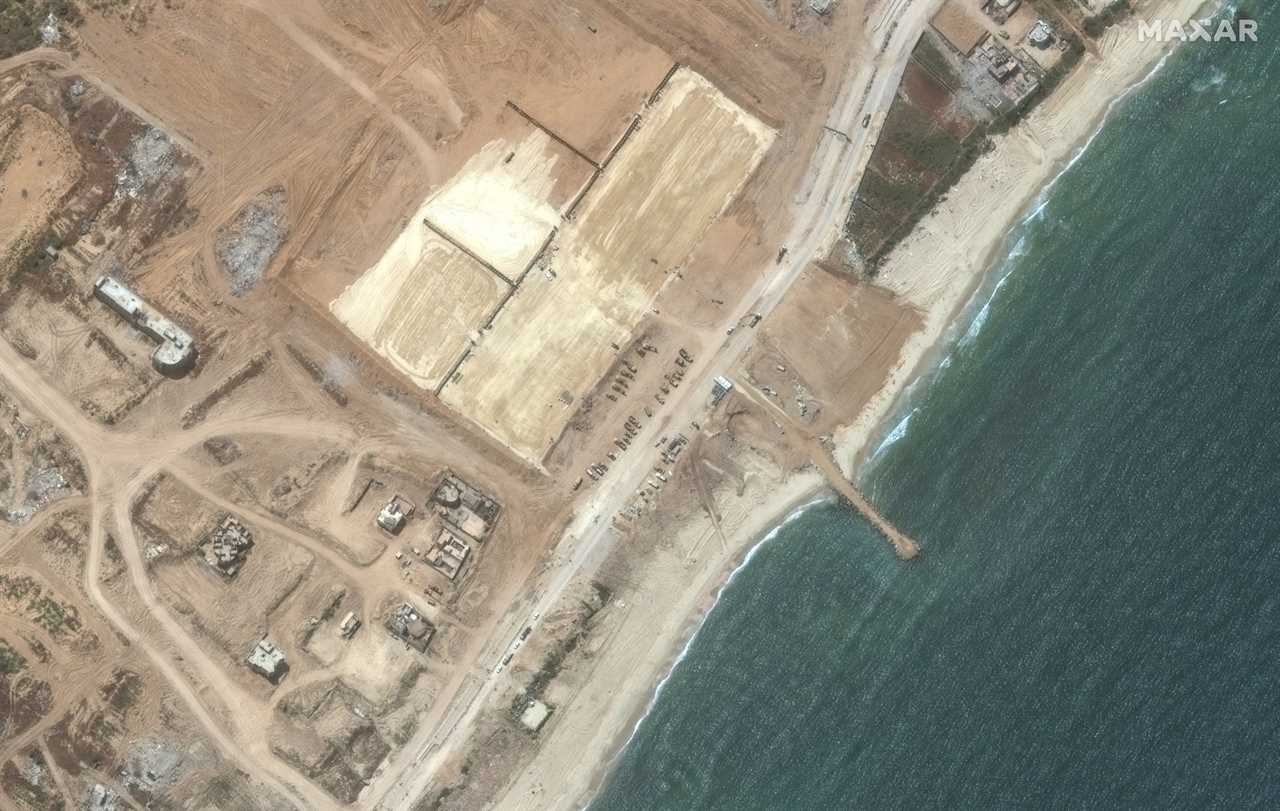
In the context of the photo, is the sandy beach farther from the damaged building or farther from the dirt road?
the dirt road

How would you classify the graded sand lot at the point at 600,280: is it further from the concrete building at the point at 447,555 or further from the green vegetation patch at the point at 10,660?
the green vegetation patch at the point at 10,660

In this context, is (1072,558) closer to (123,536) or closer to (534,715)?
(534,715)

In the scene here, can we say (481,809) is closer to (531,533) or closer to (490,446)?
(531,533)

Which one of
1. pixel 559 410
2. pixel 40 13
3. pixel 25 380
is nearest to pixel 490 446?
pixel 559 410

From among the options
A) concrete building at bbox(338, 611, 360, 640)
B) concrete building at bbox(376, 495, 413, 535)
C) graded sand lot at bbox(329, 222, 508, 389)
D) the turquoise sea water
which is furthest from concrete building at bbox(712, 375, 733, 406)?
concrete building at bbox(338, 611, 360, 640)

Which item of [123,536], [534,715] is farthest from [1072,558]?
[123,536]

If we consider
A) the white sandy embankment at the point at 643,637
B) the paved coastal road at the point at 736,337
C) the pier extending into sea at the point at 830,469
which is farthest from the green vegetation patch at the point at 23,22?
the white sandy embankment at the point at 643,637
